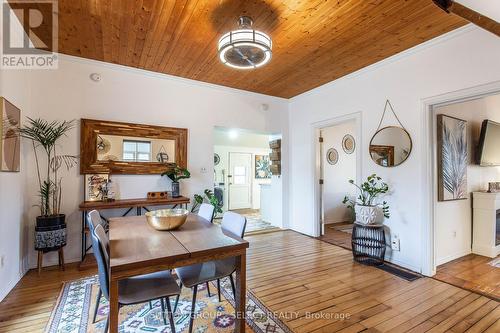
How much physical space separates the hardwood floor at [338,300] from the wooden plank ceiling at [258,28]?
2.76m

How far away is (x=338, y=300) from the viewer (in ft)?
7.54

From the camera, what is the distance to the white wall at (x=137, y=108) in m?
3.19

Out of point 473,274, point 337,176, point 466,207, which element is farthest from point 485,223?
point 337,176

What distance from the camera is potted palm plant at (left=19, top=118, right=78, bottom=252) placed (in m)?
2.74

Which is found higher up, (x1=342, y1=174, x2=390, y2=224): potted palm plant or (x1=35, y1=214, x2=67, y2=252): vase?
(x1=342, y1=174, x2=390, y2=224): potted palm plant

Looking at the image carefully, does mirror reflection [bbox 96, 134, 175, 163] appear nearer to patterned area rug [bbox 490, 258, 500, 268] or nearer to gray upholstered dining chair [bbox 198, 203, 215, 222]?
gray upholstered dining chair [bbox 198, 203, 215, 222]

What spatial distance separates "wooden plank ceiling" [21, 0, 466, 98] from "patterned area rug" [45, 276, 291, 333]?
2.75 m

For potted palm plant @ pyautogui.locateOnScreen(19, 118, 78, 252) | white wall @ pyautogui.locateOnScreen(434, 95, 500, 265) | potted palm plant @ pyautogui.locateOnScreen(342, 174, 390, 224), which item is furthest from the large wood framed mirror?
white wall @ pyautogui.locateOnScreen(434, 95, 500, 265)

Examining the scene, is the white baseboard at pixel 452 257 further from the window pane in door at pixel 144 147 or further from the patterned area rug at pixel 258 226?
the window pane in door at pixel 144 147

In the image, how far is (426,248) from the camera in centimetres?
287

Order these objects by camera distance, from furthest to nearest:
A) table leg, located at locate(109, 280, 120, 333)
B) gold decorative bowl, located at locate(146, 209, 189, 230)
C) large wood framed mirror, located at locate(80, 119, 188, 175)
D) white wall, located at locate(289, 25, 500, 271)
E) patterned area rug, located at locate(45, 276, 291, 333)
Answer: large wood framed mirror, located at locate(80, 119, 188, 175)
white wall, located at locate(289, 25, 500, 271)
gold decorative bowl, located at locate(146, 209, 189, 230)
patterned area rug, located at locate(45, 276, 291, 333)
table leg, located at locate(109, 280, 120, 333)

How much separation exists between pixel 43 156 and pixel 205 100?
2.46m

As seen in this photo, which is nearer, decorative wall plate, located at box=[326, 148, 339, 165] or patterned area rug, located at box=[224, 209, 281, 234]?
patterned area rug, located at box=[224, 209, 281, 234]

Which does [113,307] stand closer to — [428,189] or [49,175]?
[49,175]
